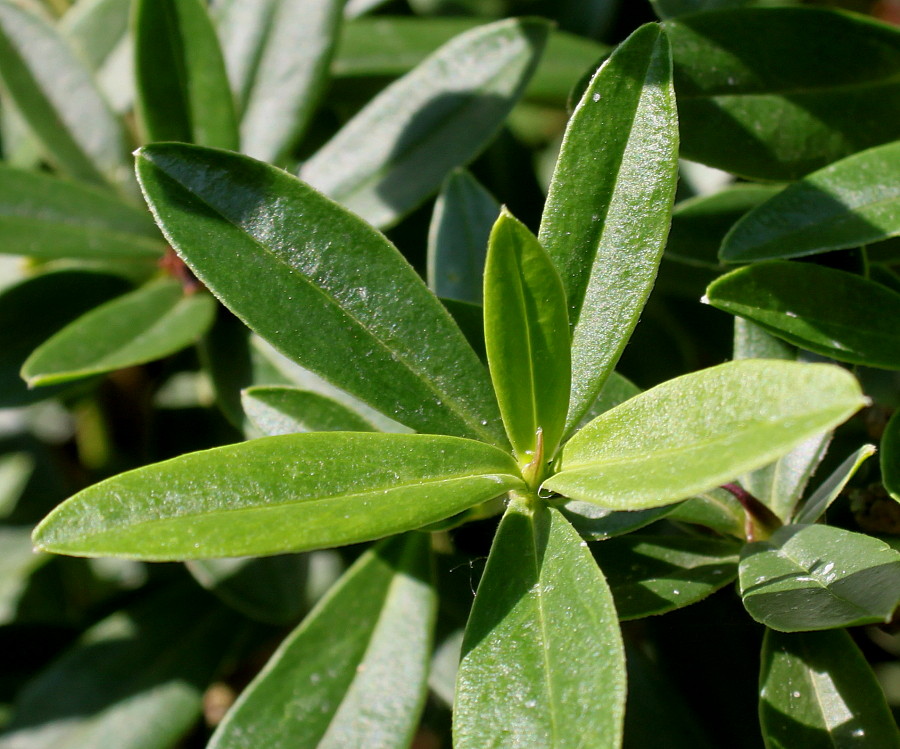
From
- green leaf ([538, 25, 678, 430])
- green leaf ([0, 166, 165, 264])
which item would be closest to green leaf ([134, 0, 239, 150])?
green leaf ([0, 166, 165, 264])

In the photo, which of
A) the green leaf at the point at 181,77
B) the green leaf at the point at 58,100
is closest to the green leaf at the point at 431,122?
the green leaf at the point at 181,77

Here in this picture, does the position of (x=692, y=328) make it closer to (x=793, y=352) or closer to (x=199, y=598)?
(x=793, y=352)

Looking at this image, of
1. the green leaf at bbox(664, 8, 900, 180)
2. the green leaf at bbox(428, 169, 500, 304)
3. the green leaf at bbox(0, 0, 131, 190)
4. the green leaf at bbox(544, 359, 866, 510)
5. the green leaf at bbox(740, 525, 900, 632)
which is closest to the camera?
the green leaf at bbox(544, 359, 866, 510)

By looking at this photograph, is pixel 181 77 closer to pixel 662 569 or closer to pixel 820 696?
pixel 662 569

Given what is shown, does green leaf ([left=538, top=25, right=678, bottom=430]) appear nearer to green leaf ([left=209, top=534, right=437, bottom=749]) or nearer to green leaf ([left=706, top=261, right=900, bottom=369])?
green leaf ([left=706, top=261, right=900, bottom=369])

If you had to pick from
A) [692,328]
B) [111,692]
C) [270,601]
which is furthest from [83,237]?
[692,328]

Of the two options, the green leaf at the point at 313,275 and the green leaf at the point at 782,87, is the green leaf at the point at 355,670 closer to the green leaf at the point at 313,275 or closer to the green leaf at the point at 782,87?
the green leaf at the point at 313,275
